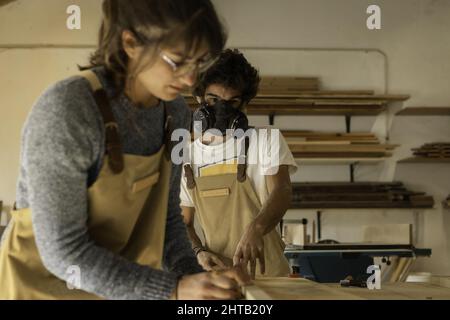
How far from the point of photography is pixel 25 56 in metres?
6.15

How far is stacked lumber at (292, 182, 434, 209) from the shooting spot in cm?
580

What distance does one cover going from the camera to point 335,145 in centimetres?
570

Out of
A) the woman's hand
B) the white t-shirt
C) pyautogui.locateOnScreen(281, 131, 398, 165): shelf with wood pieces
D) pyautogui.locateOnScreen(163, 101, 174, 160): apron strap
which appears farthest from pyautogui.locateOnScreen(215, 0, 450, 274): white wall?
the woman's hand

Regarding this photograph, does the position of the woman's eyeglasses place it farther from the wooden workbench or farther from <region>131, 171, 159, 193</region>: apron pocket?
the wooden workbench

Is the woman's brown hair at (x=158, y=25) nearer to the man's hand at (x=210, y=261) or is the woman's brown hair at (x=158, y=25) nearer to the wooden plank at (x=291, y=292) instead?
the wooden plank at (x=291, y=292)

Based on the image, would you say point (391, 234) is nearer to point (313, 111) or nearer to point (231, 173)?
point (313, 111)

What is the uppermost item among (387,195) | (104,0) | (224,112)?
(104,0)

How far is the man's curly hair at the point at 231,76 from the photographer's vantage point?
2.50 metres

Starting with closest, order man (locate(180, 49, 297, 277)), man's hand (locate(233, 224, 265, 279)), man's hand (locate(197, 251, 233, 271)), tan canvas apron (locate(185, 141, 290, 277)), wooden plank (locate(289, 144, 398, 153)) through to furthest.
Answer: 1. man's hand (locate(233, 224, 265, 279))
2. man's hand (locate(197, 251, 233, 271))
3. man (locate(180, 49, 297, 277))
4. tan canvas apron (locate(185, 141, 290, 277))
5. wooden plank (locate(289, 144, 398, 153))

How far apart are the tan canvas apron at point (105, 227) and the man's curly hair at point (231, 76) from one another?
3.71ft

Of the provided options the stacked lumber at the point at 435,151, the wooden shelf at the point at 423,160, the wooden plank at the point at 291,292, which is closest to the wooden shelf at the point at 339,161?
the wooden shelf at the point at 423,160

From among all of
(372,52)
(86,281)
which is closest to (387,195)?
(372,52)
